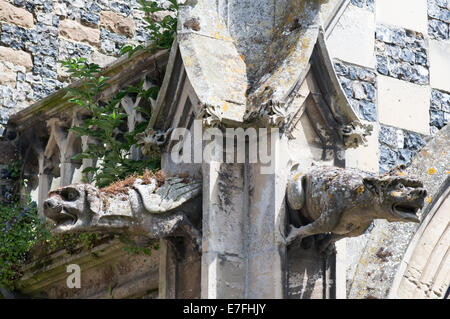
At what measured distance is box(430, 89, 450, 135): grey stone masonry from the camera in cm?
734

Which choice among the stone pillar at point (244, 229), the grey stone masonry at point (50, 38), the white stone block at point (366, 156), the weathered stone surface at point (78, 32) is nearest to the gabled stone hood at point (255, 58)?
the stone pillar at point (244, 229)

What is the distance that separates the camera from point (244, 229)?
19.4ft

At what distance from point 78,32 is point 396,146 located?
3.69 metres

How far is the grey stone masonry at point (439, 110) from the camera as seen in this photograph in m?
7.34

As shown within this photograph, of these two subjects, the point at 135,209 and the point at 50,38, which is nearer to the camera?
the point at 135,209

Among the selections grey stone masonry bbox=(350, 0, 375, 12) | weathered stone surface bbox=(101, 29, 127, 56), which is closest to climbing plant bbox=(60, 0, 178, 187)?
grey stone masonry bbox=(350, 0, 375, 12)

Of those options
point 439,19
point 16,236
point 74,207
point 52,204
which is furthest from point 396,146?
point 16,236

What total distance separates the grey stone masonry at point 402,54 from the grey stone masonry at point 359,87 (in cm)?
15

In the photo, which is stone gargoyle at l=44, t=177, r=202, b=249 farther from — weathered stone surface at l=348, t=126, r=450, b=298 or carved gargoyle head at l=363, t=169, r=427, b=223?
→ weathered stone surface at l=348, t=126, r=450, b=298

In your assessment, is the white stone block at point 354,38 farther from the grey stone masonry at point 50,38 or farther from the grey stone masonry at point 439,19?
the grey stone masonry at point 50,38

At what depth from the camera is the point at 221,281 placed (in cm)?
578

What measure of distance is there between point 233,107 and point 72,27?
4.16 metres

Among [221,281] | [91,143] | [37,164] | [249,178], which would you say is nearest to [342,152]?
[249,178]

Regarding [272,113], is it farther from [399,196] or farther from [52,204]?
[52,204]
